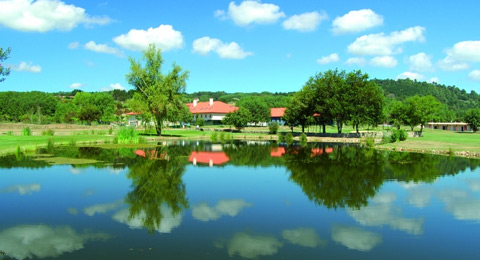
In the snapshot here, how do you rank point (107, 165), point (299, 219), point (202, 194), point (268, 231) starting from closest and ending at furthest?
point (268, 231) < point (299, 219) < point (202, 194) < point (107, 165)

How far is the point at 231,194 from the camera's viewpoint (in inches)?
614

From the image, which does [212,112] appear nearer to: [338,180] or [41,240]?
[338,180]

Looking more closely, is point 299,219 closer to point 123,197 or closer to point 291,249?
point 291,249

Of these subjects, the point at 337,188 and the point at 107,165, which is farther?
the point at 107,165

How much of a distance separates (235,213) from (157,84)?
44774 mm

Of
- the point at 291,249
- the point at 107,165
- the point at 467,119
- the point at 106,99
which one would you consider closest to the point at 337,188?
the point at 291,249

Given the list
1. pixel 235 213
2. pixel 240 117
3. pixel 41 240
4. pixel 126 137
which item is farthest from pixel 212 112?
pixel 41 240

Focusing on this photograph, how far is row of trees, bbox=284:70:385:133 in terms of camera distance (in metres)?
54.8

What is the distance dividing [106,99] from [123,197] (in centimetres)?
12072

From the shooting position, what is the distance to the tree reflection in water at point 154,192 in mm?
11977

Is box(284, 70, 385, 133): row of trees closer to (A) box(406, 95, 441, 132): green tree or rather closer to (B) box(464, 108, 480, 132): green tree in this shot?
(A) box(406, 95, 441, 132): green tree

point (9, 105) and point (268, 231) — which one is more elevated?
point (9, 105)

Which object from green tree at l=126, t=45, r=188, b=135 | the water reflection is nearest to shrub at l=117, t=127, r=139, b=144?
green tree at l=126, t=45, r=188, b=135

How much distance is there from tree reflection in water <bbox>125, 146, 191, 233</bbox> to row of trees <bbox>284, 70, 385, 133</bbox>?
121 ft
